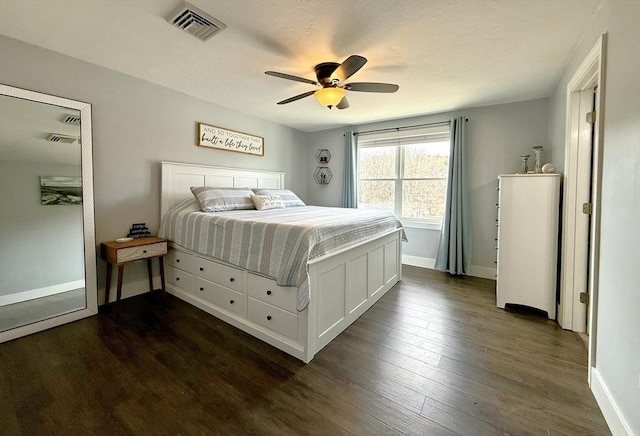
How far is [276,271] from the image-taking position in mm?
1904

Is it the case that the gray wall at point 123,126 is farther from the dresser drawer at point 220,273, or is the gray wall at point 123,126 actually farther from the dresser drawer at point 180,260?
the dresser drawer at point 220,273

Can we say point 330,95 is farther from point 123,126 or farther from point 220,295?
point 123,126

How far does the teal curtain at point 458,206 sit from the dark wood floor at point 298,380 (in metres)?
1.35

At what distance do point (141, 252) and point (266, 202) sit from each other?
1.44 meters

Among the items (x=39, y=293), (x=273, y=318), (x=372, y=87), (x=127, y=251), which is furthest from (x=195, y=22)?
(x=39, y=293)

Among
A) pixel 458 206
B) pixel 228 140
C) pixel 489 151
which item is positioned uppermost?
pixel 228 140

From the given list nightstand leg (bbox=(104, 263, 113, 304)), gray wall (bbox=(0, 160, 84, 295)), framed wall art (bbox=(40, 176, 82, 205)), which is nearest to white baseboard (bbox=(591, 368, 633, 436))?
nightstand leg (bbox=(104, 263, 113, 304))

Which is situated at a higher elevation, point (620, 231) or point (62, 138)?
point (62, 138)

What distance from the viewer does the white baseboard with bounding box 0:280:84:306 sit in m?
2.18

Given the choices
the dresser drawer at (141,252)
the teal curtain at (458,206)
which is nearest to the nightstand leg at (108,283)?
the dresser drawer at (141,252)

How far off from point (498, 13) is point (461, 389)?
241cm

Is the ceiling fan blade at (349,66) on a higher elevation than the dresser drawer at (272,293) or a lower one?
higher

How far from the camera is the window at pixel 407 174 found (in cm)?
408

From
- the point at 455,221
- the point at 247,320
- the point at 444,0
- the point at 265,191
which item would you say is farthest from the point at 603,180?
the point at 265,191
